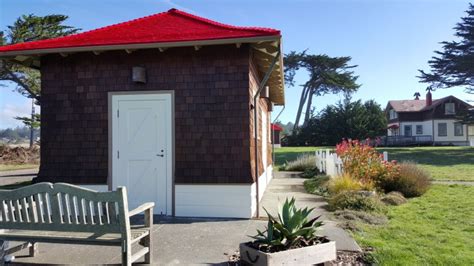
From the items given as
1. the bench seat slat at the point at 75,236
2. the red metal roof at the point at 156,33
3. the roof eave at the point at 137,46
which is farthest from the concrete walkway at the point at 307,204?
the red metal roof at the point at 156,33

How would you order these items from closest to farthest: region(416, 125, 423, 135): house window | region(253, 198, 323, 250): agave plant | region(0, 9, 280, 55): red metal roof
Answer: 1. region(253, 198, 323, 250): agave plant
2. region(0, 9, 280, 55): red metal roof
3. region(416, 125, 423, 135): house window

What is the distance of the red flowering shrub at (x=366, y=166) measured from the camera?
35.8 feet

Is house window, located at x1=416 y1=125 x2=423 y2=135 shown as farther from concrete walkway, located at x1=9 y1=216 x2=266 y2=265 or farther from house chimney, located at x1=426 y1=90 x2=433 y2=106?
concrete walkway, located at x1=9 y1=216 x2=266 y2=265

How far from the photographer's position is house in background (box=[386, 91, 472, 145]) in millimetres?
51275

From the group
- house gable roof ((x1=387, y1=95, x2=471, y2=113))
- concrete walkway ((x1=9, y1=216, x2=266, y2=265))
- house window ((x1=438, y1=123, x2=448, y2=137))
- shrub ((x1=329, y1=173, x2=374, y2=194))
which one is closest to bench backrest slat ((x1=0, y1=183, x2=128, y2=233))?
concrete walkway ((x1=9, y1=216, x2=266, y2=265))

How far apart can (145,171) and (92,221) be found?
A: 373 cm

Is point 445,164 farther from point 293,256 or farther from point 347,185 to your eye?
point 293,256

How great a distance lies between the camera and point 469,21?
39.1m

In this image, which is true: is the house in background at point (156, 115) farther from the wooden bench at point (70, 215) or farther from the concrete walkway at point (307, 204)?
the wooden bench at point (70, 215)

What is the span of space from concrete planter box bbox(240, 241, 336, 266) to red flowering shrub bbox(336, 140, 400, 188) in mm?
6374

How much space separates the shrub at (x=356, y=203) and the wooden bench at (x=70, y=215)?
5.06m

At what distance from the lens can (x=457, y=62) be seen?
38.2m

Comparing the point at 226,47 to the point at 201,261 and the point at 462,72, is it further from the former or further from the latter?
the point at 462,72

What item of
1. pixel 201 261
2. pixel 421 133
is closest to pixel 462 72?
pixel 421 133
